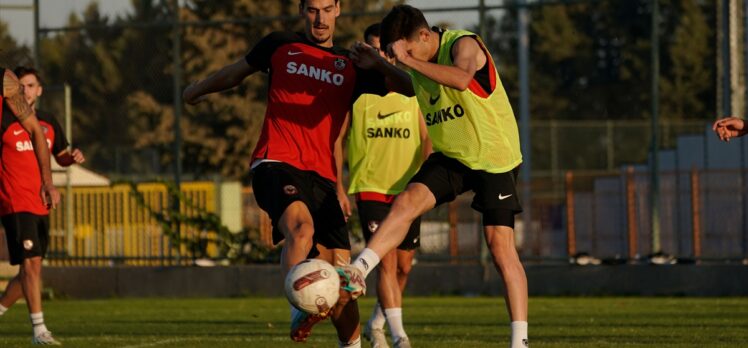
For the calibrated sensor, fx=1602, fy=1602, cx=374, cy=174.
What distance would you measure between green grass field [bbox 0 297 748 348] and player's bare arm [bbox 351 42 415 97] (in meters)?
2.53

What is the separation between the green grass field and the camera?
1152 centimetres

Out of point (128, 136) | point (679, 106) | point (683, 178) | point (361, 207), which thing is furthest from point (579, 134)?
point (361, 207)

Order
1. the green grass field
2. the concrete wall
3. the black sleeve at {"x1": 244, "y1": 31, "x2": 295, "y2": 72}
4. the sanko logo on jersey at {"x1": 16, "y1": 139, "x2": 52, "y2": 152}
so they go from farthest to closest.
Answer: the concrete wall
the sanko logo on jersey at {"x1": 16, "y1": 139, "x2": 52, "y2": 152}
the green grass field
the black sleeve at {"x1": 244, "y1": 31, "x2": 295, "y2": 72}

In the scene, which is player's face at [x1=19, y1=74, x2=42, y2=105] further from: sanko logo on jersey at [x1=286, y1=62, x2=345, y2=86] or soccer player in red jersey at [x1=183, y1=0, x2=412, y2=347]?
sanko logo on jersey at [x1=286, y1=62, x2=345, y2=86]

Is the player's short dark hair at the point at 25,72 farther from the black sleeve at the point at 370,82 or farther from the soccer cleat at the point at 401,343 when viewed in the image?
the black sleeve at the point at 370,82

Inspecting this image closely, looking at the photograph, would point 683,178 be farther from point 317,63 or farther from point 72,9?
point 317,63

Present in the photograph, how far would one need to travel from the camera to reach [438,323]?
13.7m

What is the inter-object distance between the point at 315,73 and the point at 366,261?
1.22 metres

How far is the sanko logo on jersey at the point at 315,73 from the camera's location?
9008 millimetres

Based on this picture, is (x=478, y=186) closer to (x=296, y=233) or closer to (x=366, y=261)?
(x=366, y=261)

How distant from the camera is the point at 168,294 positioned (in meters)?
20.1

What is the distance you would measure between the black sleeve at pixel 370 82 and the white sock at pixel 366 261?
1032 mm

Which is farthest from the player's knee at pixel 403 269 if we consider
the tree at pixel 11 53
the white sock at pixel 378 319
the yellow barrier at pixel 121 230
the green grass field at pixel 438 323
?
the tree at pixel 11 53

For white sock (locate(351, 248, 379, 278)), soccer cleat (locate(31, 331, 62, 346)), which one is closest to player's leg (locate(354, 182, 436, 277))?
white sock (locate(351, 248, 379, 278))
